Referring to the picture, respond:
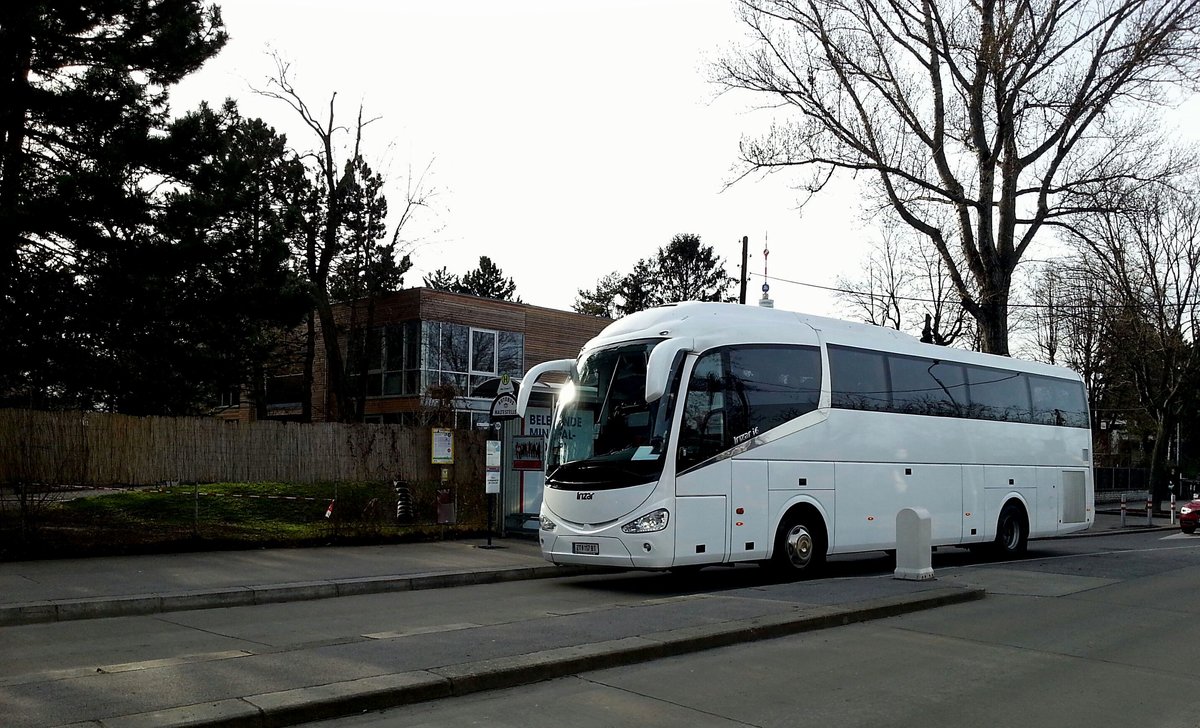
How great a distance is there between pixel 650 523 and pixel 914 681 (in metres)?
5.24

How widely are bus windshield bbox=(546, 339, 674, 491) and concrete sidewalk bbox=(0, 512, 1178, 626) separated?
7.97ft

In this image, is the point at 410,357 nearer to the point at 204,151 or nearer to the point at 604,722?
the point at 204,151

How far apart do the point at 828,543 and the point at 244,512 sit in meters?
13.5

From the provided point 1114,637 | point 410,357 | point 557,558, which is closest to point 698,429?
point 557,558

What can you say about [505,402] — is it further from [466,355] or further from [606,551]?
[466,355]

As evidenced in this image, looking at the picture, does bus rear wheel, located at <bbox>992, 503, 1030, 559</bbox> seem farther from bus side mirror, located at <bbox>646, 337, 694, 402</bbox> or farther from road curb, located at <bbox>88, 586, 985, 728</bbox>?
road curb, located at <bbox>88, 586, 985, 728</bbox>

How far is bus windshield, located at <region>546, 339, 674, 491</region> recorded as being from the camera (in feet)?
42.2

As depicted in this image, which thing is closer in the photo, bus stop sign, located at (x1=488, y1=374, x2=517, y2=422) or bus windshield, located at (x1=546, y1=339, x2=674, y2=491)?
bus windshield, located at (x1=546, y1=339, x2=674, y2=491)

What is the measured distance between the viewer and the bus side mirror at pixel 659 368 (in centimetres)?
1162

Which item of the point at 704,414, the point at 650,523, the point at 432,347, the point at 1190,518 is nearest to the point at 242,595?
the point at 650,523

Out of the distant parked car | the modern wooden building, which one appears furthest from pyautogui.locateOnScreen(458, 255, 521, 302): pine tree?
the distant parked car

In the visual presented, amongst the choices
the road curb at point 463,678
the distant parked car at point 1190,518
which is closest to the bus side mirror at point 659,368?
the road curb at point 463,678

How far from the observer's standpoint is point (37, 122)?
1753 centimetres

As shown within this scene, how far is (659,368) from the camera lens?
11812mm
